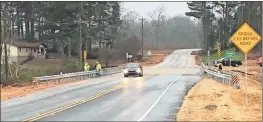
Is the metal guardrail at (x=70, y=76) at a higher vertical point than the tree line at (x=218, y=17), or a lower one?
lower

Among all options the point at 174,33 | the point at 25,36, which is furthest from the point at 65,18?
the point at 174,33

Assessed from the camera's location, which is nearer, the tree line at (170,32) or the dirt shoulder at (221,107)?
the dirt shoulder at (221,107)

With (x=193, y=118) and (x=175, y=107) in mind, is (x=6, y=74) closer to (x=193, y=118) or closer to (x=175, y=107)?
(x=175, y=107)

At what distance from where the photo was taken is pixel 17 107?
54.7 feet

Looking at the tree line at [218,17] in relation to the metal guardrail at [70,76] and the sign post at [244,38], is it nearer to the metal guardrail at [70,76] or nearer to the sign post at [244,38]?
the metal guardrail at [70,76]

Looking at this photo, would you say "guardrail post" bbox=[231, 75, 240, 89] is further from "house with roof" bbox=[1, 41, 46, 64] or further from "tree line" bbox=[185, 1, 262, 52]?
"tree line" bbox=[185, 1, 262, 52]

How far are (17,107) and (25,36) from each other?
7965 cm

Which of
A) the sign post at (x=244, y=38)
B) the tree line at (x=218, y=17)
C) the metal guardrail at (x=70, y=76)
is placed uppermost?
the tree line at (x=218, y=17)

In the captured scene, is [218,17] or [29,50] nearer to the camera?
[29,50]

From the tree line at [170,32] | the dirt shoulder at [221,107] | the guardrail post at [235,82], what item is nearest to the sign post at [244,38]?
the dirt shoulder at [221,107]

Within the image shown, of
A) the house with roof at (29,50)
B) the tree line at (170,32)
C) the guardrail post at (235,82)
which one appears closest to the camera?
the guardrail post at (235,82)

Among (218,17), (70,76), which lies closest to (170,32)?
(218,17)

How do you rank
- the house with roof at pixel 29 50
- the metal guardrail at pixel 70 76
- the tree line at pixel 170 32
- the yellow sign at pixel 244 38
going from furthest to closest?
the tree line at pixel 170 32, the house with roof at pixel 29 50, the metal guardrail at pixel 70 76, the yellow sign at pixel 244 38

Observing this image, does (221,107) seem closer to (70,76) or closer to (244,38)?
(244,38)
